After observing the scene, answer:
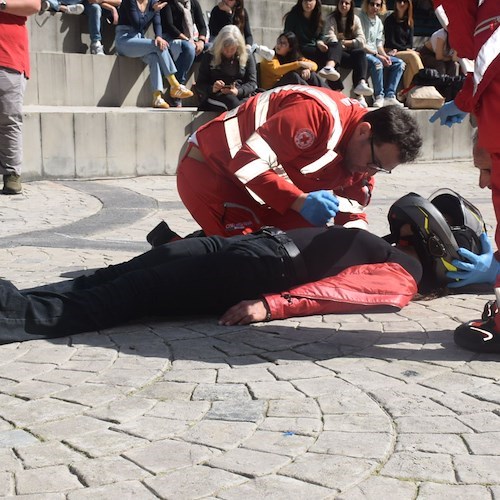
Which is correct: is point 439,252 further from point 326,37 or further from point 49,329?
point 326,37

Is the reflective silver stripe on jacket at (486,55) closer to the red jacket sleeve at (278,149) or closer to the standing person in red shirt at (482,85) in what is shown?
the standing person in red shirt at (482,85)

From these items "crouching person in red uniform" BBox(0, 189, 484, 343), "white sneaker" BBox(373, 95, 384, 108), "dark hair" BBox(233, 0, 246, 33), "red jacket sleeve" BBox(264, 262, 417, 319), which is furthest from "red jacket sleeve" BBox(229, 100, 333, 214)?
"white sneaker" BBox(373, 95, 384, 108)

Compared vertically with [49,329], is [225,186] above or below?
above

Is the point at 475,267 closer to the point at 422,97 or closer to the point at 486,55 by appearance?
the point at 486,55

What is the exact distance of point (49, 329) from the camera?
140 inches

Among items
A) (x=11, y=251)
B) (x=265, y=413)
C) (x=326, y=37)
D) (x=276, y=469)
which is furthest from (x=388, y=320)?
(x=326, y=37)

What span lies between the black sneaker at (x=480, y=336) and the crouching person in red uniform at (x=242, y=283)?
0.39 m

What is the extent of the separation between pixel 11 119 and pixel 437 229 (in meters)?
3.90

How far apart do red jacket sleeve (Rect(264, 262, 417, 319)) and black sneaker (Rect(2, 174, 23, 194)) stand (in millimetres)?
3916

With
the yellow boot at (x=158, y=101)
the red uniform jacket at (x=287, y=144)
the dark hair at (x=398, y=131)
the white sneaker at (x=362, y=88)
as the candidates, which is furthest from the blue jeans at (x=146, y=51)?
the dark hair at (x=398, y=131)

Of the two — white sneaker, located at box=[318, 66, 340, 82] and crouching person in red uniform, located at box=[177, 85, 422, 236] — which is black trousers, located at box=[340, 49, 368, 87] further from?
crouching person in red uniform, located at box=[177, 85, 422, 236]

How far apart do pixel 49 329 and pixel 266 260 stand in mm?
898

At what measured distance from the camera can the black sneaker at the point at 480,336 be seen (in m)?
3.46

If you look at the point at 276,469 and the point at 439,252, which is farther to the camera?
the point at 439,252
